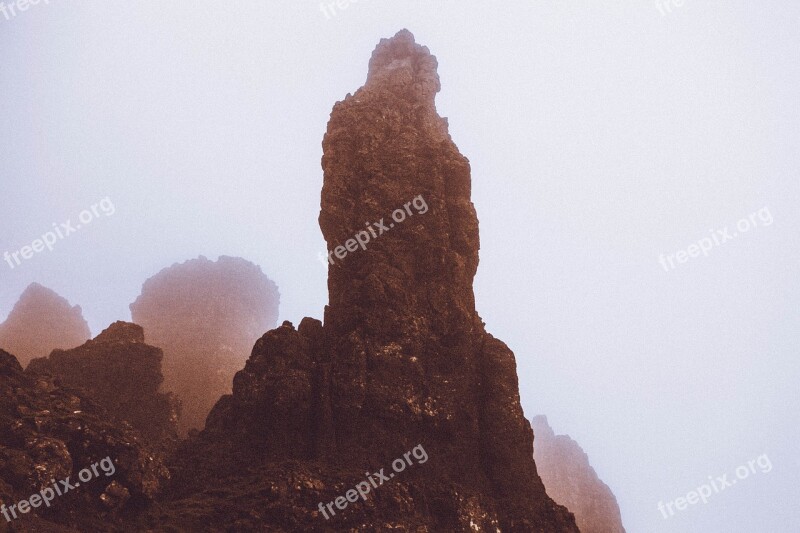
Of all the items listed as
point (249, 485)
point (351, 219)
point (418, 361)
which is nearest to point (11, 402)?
point (249, 485)

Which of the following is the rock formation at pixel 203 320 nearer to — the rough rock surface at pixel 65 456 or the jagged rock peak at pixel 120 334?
the jagged rock peak at pixel 120 334

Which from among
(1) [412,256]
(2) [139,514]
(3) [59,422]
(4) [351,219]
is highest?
(4) [351,219]

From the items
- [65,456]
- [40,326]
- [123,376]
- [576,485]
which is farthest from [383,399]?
[40,326]

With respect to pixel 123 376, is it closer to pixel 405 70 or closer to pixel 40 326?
pixel 405 70

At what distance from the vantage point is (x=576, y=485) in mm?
80562

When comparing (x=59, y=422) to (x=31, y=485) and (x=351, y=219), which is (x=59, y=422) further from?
(x=351, y=219)

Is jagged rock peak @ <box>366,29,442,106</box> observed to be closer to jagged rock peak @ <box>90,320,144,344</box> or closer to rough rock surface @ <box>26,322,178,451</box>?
rough rock surface @ <box>26,322,178,451</box>

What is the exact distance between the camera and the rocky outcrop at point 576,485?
7406cm

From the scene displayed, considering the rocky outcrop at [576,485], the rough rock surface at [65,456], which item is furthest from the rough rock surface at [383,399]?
the rocky outcrop at [576,485]

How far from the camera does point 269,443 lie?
21.0 meters

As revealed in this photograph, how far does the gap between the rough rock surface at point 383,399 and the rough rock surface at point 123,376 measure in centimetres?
2113

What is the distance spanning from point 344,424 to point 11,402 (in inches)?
468

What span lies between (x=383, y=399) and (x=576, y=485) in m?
72.0

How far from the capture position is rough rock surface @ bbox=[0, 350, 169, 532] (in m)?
13.2
